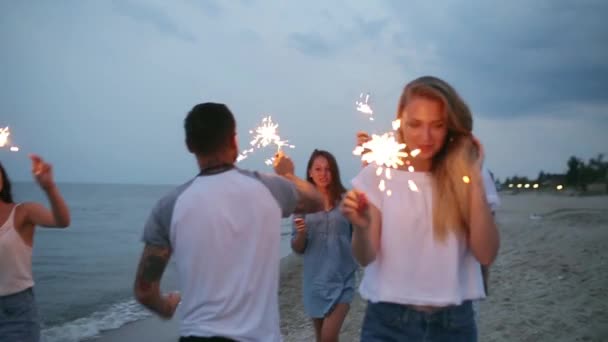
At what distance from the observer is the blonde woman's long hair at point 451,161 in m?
3.15

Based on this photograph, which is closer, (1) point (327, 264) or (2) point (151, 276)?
(2) point (151, 276)

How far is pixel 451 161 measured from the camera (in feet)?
10.7

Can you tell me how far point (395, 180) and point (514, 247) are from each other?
16810 mm

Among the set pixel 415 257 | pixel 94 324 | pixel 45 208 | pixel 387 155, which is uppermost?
pixel 387 155

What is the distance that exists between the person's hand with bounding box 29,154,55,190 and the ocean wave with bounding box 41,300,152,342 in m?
10.1

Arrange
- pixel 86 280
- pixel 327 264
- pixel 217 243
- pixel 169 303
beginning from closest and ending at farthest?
1. pixel 217 243
2. pixel 169 303
3. pixel 327 264
4. pixel 86 280

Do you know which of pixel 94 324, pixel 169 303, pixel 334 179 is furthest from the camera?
pixel 94 324

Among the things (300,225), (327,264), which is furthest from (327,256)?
(300,225)

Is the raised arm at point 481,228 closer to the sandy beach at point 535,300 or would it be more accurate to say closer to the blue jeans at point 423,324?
the blue jeans at point 423,324

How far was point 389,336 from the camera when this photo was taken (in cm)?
316

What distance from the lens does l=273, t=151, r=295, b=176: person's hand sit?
394 centimetres

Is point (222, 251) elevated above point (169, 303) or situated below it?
above

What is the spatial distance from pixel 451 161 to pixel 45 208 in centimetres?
297

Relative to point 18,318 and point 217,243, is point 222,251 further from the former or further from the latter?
point 18,318
